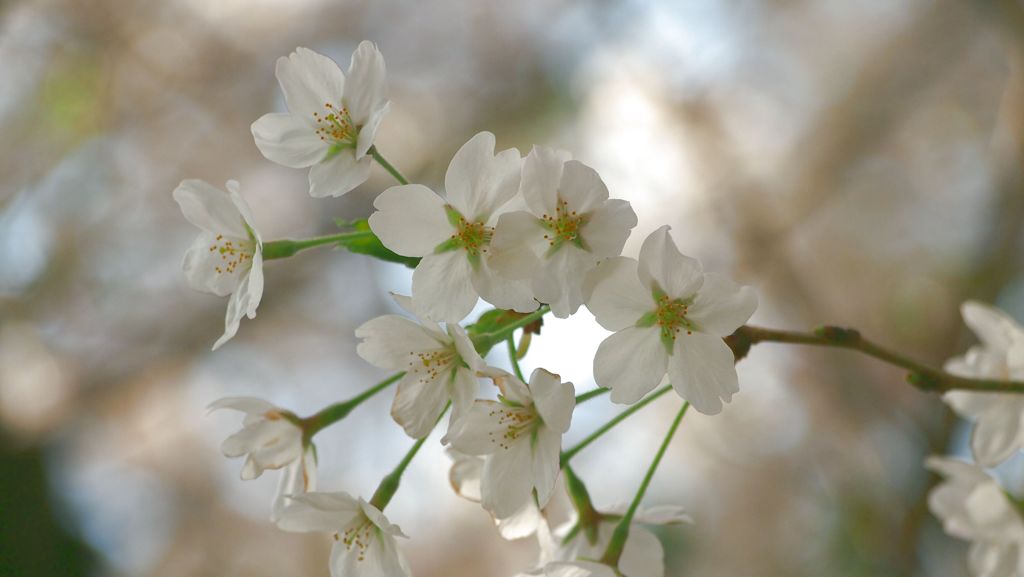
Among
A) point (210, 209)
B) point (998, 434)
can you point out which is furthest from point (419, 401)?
point (998, 434)

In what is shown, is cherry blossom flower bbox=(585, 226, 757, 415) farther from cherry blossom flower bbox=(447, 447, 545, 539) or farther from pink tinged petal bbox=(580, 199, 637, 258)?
cherry blossom flower bbox=(447, 447, 545, 539)

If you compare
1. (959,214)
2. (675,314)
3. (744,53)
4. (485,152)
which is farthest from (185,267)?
(959,214)

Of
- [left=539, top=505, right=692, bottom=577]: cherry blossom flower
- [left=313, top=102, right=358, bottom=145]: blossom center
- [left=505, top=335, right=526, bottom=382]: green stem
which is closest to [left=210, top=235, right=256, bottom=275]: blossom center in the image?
[left=313, top=102, right=358, bottom=145]: blossom center

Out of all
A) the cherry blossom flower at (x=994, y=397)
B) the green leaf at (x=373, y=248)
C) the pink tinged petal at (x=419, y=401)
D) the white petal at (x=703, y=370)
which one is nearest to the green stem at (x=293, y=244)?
the green leaf at (x=373, y=248)

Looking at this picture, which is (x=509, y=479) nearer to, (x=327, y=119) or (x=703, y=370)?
(x=703, y=370)

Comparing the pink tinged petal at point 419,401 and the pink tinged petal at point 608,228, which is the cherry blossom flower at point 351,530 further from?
the pink tinged petal at point 608,228

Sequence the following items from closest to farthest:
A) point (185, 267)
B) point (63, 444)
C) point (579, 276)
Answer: point (579, 276)
point (185, 267)
point (63, 444)

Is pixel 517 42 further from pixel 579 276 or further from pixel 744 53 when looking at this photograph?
pixel 579 276
